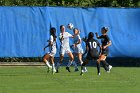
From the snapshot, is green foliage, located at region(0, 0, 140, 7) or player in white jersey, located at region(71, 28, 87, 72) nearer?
player in white jersey, located at region(71, 28, 87, 72)

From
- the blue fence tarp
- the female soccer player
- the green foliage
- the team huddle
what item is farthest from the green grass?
the green foliage

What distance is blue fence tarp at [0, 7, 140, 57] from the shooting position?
90.2 feet

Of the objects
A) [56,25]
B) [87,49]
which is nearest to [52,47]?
[87,49]

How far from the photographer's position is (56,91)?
51.1 feet

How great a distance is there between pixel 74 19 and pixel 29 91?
12842 millimetres

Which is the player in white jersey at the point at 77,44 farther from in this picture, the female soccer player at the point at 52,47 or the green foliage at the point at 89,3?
the green foliage at the point at 89,3

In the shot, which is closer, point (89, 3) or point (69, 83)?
point (69, 83)

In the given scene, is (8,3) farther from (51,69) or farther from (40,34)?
(51,69)

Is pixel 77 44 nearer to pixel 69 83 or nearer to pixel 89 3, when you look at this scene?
pixel 69 83

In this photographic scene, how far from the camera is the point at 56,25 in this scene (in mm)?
27812

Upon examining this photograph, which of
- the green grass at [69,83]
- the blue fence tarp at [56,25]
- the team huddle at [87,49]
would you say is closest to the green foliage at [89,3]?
the blue fence tarp at [56,25]

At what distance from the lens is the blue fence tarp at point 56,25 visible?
2748cm

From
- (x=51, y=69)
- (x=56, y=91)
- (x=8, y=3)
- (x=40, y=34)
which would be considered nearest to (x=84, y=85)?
(x=56, y=91)

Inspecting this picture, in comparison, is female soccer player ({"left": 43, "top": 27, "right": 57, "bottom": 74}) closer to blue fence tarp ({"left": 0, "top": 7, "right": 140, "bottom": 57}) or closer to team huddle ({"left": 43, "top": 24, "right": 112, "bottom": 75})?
team huddle ({"left": 43, "top": 24, "right": 112, "bottom": 75})
